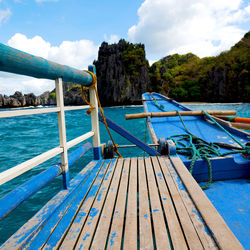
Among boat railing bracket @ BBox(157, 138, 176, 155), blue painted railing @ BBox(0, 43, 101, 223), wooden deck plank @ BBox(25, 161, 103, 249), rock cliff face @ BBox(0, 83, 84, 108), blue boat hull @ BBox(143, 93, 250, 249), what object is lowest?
blue boat hull @ BBox(143, 93, 250, 249)

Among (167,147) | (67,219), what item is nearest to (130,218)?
(67,219)

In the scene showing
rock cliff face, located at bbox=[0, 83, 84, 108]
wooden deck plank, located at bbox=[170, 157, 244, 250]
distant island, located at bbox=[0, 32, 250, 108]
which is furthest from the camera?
rock cliff face, located at bbox=[0, 83, 84, 108]

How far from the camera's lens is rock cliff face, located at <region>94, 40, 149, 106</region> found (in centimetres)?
4781

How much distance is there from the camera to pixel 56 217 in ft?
3.81

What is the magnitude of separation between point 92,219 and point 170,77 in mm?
60912

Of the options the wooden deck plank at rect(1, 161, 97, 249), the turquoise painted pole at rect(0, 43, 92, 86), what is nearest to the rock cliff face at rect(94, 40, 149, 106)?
the turquoise painted pole at rect(0, 43, 92, 86)

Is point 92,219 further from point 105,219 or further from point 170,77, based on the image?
point 170,77

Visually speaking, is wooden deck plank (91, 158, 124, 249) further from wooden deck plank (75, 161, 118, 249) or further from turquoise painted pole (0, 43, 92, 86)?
turquoise painted pole (0, 43, 92, 86)

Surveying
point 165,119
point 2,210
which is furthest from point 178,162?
point 165,119

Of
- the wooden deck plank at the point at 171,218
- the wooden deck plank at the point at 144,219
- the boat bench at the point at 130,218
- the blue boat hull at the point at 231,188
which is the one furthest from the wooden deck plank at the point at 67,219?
the blue boat hull at the point at 231,188

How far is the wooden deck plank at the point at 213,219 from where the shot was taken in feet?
2.90

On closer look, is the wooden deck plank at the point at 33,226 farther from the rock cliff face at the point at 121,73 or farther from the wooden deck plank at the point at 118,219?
the rock cliff face at the point at 121,73

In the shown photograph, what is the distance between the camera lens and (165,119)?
17.6 ft

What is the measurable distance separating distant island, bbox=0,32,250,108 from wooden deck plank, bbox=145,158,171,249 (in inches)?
1838
